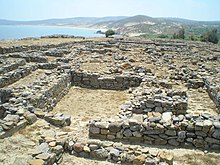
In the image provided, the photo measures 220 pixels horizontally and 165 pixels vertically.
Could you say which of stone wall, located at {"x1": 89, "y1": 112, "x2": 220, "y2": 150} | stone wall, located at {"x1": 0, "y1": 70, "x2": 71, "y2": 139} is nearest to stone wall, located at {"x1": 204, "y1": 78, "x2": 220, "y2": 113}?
stone wall, located at {"x1": 89, "y1": 112, "x2": 220, "y2": 150}

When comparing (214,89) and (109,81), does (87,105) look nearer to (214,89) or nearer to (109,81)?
(109,81)

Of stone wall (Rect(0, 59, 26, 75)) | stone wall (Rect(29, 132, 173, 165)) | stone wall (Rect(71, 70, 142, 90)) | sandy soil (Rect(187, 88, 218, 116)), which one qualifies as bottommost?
sandy soil (Rect(187, 88, 218, 116))

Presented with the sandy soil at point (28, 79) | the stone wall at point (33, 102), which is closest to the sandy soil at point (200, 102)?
the stone wall at point (33, 102)

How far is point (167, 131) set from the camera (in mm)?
7559

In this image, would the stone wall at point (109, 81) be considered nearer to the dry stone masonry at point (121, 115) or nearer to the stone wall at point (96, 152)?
the dry stone masonry at point (121, 115)

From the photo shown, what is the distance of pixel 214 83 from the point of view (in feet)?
42.5

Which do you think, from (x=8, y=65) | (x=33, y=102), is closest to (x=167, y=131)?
(x=33, y=102)

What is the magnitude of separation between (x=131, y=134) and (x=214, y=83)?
7.32 meters

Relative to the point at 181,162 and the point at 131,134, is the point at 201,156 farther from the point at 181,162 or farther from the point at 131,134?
the point at 131,134

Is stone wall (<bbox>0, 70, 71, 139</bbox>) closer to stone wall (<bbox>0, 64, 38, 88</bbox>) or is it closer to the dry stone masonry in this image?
the dry stone masonry

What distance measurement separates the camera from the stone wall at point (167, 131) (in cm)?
743

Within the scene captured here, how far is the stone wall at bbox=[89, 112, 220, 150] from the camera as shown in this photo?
7.43 m

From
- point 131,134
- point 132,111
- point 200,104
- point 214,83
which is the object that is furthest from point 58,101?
point 214,83

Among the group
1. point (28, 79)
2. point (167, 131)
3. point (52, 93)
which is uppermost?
point (167, 131)
